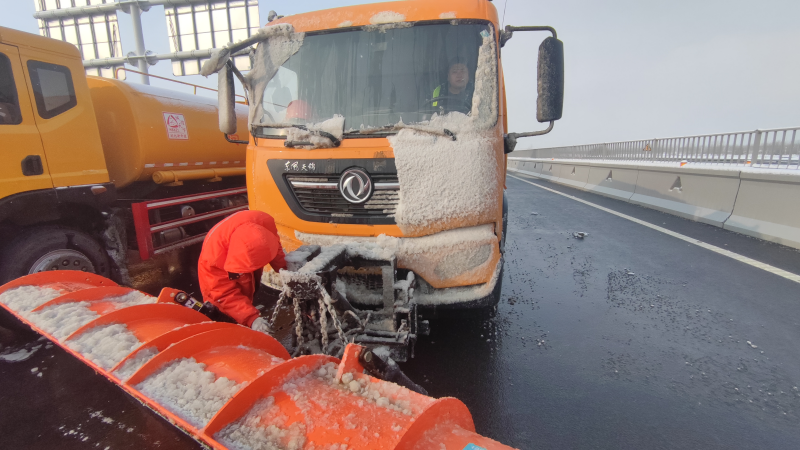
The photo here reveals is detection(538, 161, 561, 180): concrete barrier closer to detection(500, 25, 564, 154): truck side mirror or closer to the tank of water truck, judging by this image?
detection(500, 25, 564, 154): truck side mirror

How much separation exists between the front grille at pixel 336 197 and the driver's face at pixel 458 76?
0.93m

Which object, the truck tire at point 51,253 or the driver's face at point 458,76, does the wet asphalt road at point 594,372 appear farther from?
the driver's face at point 458,76

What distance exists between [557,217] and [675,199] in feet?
8.60

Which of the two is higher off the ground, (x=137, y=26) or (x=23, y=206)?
(x=137, y=26)

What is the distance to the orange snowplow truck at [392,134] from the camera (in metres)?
2.77

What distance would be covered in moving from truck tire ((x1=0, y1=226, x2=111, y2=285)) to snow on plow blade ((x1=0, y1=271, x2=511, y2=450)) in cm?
202

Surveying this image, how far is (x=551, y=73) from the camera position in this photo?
3.12 metres

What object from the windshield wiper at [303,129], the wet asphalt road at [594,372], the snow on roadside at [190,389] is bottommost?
the wet asphalt road at [594,372]

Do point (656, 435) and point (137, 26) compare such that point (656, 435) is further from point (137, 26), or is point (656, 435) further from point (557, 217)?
point (137, 26)

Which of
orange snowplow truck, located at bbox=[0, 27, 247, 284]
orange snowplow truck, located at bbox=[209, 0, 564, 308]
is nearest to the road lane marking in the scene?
orange snowplow truck, located at bbox=[209, 0, 564, 308]

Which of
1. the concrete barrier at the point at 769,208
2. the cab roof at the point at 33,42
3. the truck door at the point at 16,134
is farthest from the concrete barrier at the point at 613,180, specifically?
the truck door at the point at 16,134

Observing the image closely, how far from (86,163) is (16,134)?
2.07 ft

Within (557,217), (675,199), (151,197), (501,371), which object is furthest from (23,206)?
(675,199)

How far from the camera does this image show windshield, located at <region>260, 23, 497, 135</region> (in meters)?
3.02
